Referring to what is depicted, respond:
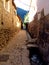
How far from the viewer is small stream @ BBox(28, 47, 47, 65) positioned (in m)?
4.84

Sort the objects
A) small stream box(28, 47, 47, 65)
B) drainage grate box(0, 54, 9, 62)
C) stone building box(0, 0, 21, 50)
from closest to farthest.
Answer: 1. drainage grate box(0, 54, 9, 62)
2. small stream box(28, 47, 47, 65)
3. stone building box(0, 0, 21, 50)

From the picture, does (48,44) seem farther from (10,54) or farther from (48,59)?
(10,54)

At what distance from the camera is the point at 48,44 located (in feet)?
14.4

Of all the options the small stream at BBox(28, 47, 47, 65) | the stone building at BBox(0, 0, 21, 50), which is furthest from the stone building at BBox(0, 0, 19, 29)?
the small stream at BBox(28, 47, 47, 65)

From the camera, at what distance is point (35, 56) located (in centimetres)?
523

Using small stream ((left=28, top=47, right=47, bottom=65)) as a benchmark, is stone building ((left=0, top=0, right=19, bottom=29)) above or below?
above

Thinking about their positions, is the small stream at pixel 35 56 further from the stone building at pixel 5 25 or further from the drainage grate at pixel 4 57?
the stone building at pixel 5 25

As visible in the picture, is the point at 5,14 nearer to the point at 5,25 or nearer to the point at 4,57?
the point at 5,25

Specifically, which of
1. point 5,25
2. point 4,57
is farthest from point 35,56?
point 5,25

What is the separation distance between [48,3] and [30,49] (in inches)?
71.1

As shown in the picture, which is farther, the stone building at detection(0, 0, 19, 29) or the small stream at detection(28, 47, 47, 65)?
the stone building at detection(0, 0, 19, 29)

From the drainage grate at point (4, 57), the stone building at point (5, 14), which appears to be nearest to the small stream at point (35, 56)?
the drainage grate at point (4, 57)

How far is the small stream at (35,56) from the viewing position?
15.9ft

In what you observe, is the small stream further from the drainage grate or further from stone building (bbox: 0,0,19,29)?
stone building (bbox: 0,0,19,29)
